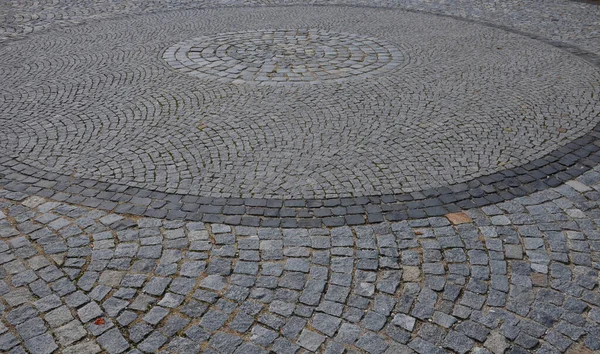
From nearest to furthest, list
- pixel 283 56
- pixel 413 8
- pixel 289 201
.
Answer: pixel 289 201 → pixel 283 56 → pixel 413 8

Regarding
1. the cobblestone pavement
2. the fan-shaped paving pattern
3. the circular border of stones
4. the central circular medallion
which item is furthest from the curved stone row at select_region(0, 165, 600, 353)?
the central circular medallion

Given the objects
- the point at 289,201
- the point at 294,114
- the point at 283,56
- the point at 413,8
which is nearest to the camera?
the point at 289,201

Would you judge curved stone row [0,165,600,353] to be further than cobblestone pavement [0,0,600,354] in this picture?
No

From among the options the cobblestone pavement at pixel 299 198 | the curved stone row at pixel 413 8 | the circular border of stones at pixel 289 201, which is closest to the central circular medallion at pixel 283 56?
the cobblestone pavement at pixel 299 198

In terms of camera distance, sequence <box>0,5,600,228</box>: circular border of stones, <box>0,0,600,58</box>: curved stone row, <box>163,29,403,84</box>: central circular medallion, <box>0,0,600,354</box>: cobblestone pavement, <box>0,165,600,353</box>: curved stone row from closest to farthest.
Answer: <box>0,165,600,353</box>: curved stone row
<box>0,0,600,354</box>: cobblestone pavement
<box>0,5,600,228</box>: circular border of stones
<box>163,29,403,84</box>: central circular medallion
<box>0,0,600,58</box>: curved stone row

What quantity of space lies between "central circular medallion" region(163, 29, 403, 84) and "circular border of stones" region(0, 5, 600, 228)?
3580 mm

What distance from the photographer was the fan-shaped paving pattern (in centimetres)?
578

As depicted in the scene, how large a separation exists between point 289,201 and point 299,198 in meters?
0.11

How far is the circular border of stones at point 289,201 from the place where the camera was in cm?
503

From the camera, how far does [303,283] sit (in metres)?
4.20

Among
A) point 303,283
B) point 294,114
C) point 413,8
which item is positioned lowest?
point 303,283

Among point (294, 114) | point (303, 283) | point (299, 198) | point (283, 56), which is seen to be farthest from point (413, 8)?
point (303, 283)

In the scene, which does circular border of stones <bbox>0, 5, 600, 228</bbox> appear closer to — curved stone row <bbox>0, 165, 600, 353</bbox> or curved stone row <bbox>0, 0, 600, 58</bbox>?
curved stone row <bbox>0, 165, 600, 353</bbox>

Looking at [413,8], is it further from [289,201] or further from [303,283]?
[303,283]
